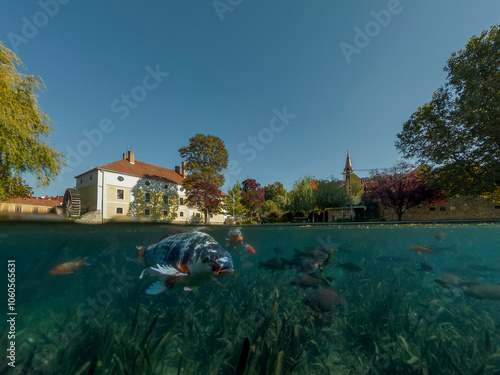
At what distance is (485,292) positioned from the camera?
12.7 ft

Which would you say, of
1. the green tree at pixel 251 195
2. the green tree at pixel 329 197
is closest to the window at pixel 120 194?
the green tree at pixel 251 195

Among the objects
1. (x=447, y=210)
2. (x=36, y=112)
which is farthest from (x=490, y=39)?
(x=36, y=112)

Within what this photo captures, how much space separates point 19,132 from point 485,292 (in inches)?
603

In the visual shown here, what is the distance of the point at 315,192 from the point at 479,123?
1531 cm

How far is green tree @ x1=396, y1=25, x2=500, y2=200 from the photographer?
13852 millimetres

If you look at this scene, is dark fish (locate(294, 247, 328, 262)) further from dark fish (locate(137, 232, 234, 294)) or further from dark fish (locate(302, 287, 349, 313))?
dark fish (locate(137, 232, 234, 294))

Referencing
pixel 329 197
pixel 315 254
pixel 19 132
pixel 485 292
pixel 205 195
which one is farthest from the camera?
pixel 205 195

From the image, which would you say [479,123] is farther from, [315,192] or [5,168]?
[5,168]

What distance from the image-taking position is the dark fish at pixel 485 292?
3.78m

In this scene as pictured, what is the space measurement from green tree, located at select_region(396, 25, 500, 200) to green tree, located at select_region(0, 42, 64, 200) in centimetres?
2439

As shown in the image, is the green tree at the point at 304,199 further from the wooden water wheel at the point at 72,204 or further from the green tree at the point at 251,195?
the wooden water wheel at the point at 72,204

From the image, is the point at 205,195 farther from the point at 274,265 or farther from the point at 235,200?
the point at 274,265

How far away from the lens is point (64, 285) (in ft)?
40.3

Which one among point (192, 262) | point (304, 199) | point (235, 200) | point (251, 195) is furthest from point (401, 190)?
point (192, 262)
